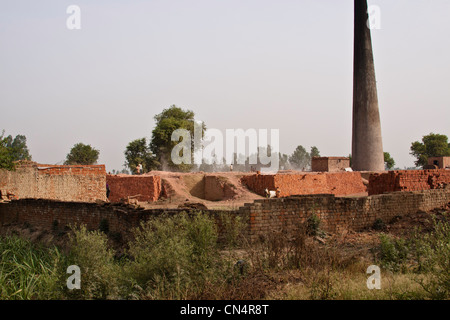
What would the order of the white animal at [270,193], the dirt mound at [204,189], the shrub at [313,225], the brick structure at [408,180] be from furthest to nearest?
1. the dirt mound at [204,189]
2. the white animal at [270,193]
3. the brick structure at [408,180]
4. the shrub at [313,225]

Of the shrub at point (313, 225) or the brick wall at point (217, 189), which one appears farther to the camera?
the brick wall at point (217, 189)

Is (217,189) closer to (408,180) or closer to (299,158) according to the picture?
(408,180)

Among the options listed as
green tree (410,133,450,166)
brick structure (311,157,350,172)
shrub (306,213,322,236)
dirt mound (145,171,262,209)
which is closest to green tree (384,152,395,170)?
green tree (410,133,450,166)

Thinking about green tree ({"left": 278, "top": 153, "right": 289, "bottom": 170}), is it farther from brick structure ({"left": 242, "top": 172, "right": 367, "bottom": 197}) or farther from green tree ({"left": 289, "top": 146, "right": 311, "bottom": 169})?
brick structure ({"left": 242, "top": 172, "right": 367, "bottom": 197})

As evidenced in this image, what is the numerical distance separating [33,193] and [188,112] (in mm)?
34896

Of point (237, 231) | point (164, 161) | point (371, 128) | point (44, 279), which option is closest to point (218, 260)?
point (237, 231)

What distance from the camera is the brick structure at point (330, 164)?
110 ft

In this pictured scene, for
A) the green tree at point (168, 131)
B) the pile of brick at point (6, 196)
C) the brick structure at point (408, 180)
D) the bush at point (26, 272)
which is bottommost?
the bush at point (26, 272)

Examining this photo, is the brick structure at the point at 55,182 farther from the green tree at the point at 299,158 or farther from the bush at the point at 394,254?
the green tree at the point at 299,158

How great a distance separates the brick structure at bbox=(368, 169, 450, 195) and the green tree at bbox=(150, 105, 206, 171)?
29.2 metres

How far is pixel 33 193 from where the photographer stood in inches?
717

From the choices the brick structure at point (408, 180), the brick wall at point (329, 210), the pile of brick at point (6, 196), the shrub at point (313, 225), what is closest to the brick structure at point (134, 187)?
the pile of brick at point (6, 196)

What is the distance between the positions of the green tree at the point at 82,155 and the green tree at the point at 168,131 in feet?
38.5

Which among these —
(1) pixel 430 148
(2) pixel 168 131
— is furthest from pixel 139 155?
(1) pixel 430 148
